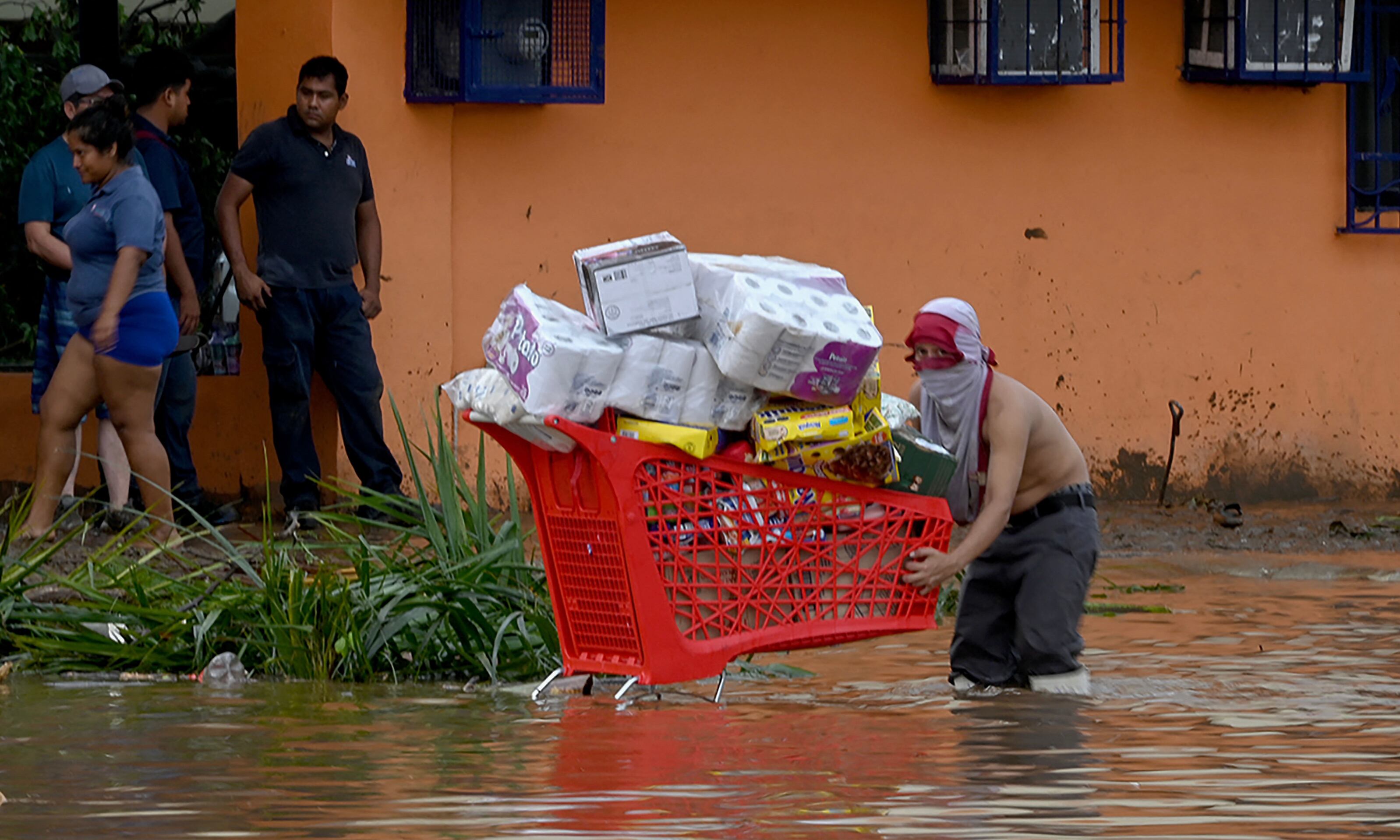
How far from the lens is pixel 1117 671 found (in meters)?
5.98

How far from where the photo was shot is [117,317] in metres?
7.71

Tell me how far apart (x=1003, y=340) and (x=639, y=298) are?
6.06m

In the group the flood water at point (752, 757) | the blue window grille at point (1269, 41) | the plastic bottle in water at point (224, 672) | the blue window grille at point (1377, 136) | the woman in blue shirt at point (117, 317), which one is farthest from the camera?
the blue window grille at point (1377, 136)

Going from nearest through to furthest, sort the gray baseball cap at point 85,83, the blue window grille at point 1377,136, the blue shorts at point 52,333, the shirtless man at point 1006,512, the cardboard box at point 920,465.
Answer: the cardboard box at point 920,465, the shirtless man at point 1006,512, the blue shorts at point 52,333, the gray baseball cap at point 85,83, the blue window grille at point 1377,136

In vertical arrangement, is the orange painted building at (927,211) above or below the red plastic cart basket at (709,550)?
above

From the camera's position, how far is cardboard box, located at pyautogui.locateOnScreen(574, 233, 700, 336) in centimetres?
489

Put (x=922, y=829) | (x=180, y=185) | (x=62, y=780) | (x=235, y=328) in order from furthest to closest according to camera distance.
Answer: (x=235, y=328) < (x=180, y=185) < (x=62, y=780) < (x=922, y=829)

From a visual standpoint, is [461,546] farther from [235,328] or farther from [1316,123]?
[1316,123]

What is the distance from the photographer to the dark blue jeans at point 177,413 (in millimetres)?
9086

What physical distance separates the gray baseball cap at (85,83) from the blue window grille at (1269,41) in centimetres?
554

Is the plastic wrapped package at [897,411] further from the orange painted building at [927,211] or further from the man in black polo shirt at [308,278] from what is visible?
the orange painted building at [927,211]

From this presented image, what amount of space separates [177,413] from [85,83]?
149cm

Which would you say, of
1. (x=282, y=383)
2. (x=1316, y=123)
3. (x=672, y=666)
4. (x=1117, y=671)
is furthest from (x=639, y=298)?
(x=1316, y=123)

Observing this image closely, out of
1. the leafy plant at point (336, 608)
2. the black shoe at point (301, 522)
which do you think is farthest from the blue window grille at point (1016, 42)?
the leafy plant at point (336, 608)
